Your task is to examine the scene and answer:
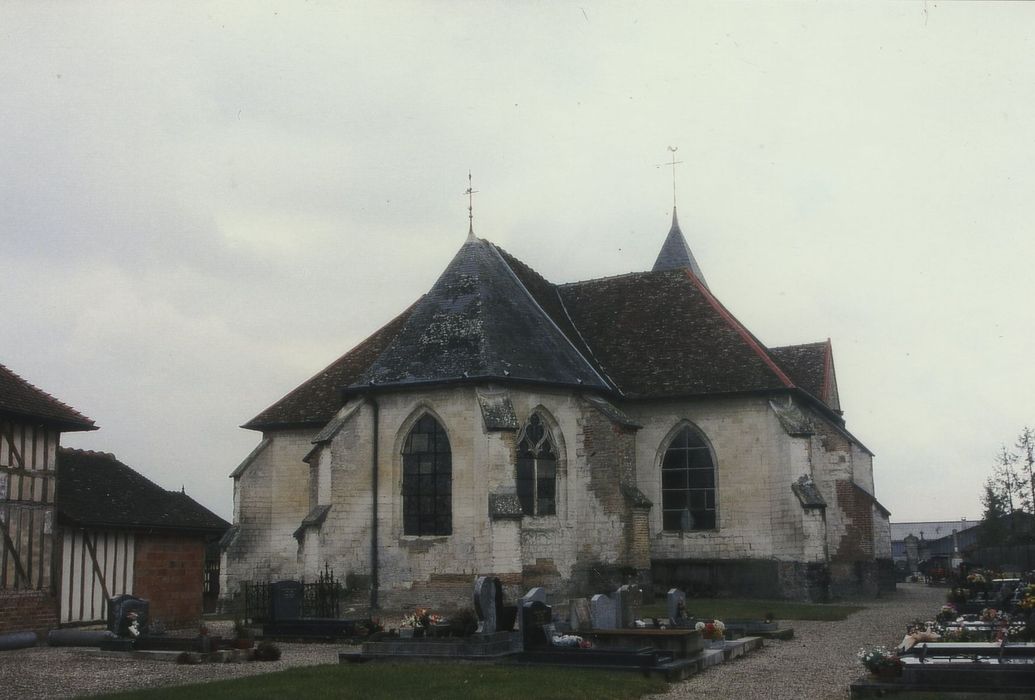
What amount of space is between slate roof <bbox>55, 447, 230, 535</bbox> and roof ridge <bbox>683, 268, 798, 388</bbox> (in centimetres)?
1398

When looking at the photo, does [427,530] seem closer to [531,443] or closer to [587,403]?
[531,443]

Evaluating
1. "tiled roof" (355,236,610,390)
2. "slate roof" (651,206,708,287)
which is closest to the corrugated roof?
"slate roof" (651,206,708,287)

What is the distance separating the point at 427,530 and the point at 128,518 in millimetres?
6378

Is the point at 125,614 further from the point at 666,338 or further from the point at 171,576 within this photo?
the point at 666,338

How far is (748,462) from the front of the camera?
26.8 metres

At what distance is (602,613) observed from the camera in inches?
632

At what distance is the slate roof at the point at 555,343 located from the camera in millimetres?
24500

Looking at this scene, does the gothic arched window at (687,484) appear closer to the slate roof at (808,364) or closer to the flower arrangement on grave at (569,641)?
the slate roof at (808,364)

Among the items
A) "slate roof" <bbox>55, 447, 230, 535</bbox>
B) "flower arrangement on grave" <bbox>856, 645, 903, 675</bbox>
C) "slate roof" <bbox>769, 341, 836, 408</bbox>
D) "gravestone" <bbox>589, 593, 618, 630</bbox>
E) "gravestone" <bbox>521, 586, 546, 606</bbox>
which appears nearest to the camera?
"flower arrangement on grave" <bbox>856, 645, 903, 675</bbox>

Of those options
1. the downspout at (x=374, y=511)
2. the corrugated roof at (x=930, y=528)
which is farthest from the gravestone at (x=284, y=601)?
the corrugated roof at (x=930, y=528)

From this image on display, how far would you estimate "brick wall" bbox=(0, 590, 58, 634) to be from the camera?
18031mm

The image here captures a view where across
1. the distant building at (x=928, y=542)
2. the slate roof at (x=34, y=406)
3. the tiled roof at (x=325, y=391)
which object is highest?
the tiled roof at (x=325, y=391)

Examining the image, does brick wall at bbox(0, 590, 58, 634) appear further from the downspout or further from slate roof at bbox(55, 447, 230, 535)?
the downspout

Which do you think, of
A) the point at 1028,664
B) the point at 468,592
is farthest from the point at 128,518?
the point at 1028,664
